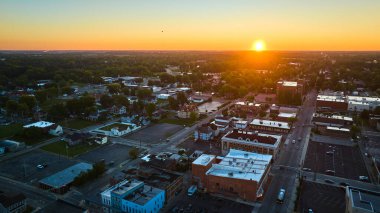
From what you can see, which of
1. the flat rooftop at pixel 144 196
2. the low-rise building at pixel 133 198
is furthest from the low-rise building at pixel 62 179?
the flat rooftop at pixel 144 196

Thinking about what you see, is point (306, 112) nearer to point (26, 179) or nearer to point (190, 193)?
point (190, 193)

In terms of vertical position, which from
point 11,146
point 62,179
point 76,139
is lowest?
point 62,179

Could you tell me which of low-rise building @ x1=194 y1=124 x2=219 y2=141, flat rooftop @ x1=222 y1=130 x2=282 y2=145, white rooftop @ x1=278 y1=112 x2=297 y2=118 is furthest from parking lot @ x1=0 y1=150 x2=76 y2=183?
white rooftop @ x1=278 y1=112 x2=297 y2=118

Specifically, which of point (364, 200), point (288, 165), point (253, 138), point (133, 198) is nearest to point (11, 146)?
point (133, 198)

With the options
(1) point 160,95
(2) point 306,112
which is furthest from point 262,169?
(1) point 160,95

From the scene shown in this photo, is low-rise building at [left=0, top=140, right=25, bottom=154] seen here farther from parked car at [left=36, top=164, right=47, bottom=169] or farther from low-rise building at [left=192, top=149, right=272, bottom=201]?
low-rise building at [left=192, top=149, right=272, bottom=201]

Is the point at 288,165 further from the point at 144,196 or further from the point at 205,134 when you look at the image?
the point at 144,196

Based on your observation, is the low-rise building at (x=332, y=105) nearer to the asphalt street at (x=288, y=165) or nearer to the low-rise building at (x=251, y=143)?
the asphalt street at (x=288, y=165)
